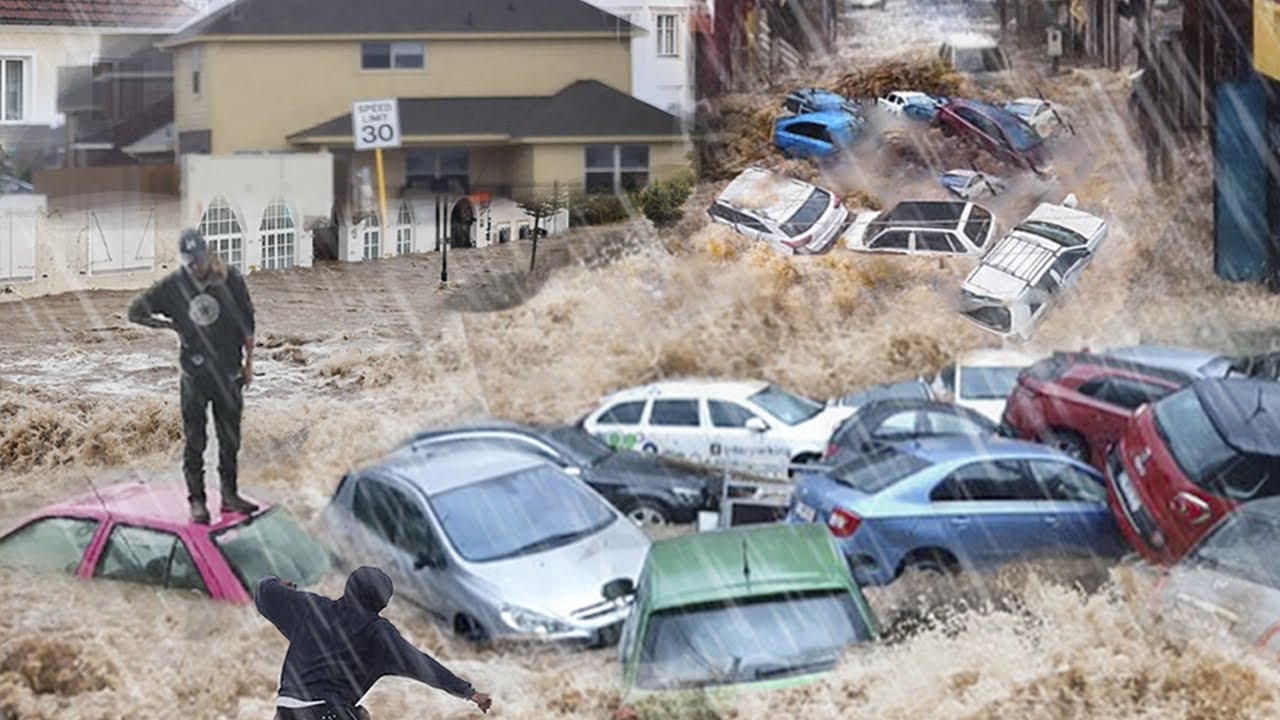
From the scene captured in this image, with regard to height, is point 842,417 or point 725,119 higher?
point 725,119

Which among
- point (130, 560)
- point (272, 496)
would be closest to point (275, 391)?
point (272, 496)

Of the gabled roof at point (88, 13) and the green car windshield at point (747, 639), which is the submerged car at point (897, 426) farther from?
the gabled roof at point (88, 13)

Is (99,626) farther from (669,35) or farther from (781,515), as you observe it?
(669,35)

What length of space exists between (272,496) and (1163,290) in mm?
2752

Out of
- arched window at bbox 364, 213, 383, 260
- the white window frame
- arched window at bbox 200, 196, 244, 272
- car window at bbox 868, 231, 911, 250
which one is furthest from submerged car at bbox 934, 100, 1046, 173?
the white window frame

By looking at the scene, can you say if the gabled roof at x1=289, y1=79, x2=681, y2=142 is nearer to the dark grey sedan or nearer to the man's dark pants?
the man's dark pants

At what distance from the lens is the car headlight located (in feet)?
16.2

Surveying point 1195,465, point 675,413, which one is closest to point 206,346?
point 675,413

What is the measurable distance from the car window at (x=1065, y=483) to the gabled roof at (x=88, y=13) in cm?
302

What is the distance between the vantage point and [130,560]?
5.28 metres

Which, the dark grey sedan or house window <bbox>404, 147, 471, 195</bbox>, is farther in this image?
house window <bbox>404, 147, 471, 195</bbox>

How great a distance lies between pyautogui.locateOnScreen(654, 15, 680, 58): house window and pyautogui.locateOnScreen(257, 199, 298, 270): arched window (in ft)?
4.14

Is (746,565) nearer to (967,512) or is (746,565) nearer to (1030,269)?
(967,512)

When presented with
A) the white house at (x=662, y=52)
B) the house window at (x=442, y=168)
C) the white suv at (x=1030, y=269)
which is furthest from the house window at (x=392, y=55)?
the white suv at (x=1030, y=269)
